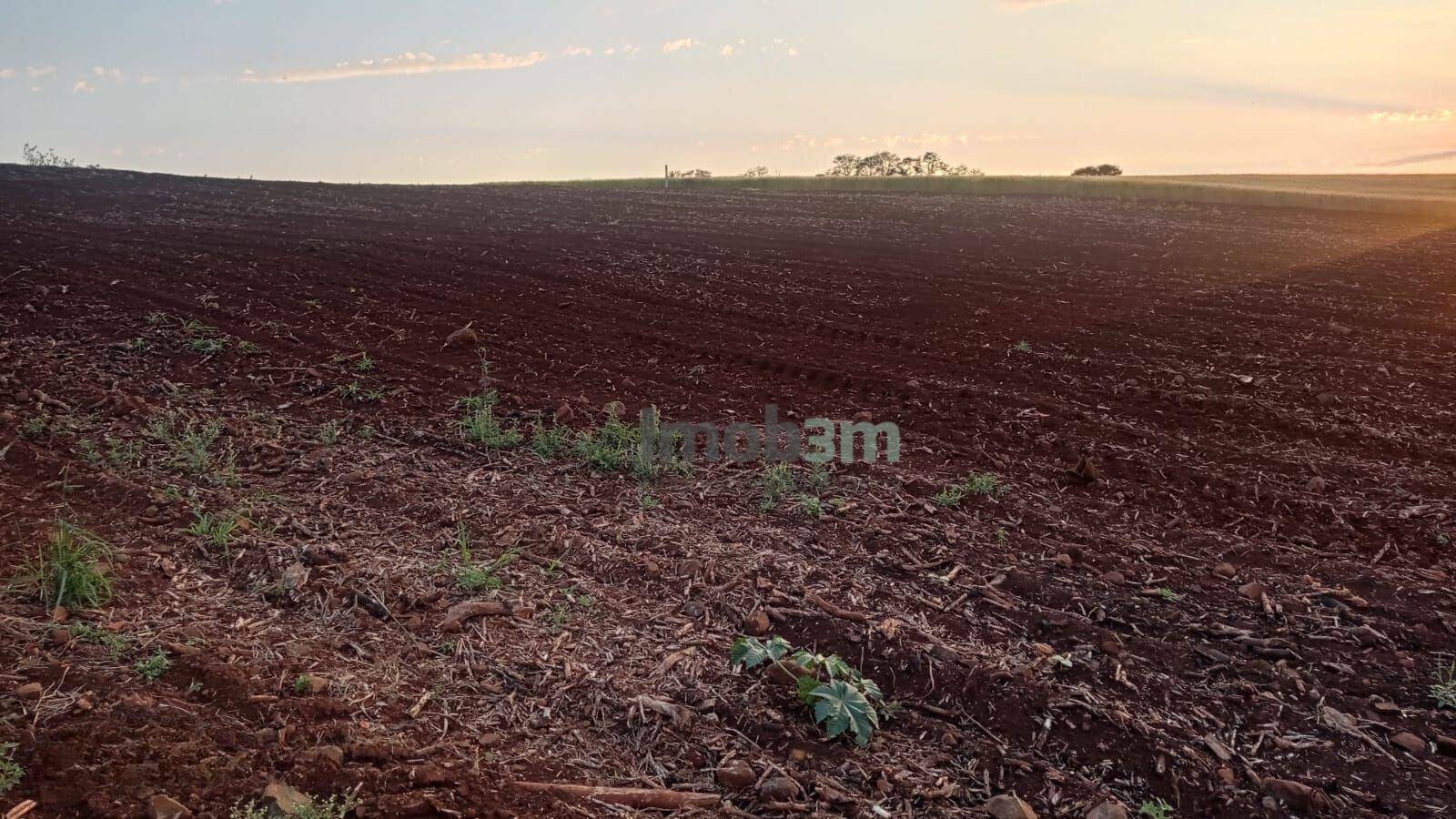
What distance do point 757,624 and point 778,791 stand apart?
1.04 m

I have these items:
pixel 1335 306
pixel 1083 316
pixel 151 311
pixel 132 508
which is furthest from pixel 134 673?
pixel 1335 306

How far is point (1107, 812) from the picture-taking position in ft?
9.40

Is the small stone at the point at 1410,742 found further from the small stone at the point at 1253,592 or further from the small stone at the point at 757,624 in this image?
the small stone at the point at 757,624

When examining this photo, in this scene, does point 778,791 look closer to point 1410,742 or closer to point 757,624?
point 757,624

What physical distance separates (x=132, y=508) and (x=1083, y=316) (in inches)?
381

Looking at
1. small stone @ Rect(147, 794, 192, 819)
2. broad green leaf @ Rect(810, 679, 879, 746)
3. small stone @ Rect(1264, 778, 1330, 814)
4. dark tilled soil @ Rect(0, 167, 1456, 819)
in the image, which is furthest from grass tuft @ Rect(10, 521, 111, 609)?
small stone @ Rect(1264, 778, 1330, 814)

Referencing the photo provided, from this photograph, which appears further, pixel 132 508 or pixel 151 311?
pixel 151 311

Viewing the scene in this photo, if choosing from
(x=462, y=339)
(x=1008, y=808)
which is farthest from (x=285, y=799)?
(x=462, y=339)

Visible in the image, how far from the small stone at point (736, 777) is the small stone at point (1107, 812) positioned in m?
1.15

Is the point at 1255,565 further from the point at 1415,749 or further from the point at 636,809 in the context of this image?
the point at 636,809

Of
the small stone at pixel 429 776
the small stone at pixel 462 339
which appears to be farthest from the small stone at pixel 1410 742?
the small stone at pixel 462 339

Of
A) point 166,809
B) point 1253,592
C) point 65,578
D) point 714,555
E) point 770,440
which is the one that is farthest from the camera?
point 770,440

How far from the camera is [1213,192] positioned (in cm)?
3562

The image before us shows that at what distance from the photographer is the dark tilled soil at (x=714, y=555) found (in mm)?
3002
